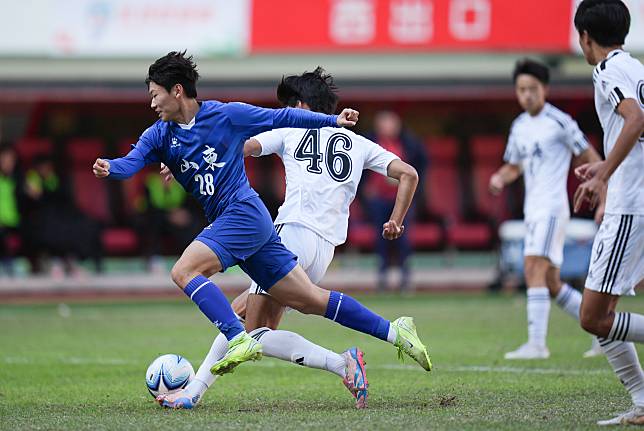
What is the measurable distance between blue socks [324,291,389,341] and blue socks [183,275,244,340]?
649 mm

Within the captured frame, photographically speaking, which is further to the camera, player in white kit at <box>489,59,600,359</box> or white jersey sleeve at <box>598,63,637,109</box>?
player in white kit at <box>489,59,600,359</box>

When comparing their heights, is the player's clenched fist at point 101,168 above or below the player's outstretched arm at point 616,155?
below

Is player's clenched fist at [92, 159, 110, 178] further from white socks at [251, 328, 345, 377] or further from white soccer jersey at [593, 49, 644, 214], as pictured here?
white soccer jersey at [593, 49, 644, 214]

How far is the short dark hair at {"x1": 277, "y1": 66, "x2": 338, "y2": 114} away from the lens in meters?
7.27

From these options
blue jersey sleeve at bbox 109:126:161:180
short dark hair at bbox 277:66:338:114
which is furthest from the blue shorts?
short dark hair at bbox 277:66:338:114

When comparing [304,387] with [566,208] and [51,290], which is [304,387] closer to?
[566,208]

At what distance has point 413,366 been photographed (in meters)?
9.40

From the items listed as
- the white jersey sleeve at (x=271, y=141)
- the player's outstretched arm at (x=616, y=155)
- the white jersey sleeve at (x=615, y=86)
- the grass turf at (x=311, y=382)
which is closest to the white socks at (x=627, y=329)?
the grass turf at (x=311, y=382)

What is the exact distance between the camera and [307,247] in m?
7.16

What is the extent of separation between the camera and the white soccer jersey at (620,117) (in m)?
5.88

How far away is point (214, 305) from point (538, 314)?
4340mm

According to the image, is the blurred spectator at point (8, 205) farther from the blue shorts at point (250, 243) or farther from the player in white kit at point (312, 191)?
the blue shorts at point (250, 243)

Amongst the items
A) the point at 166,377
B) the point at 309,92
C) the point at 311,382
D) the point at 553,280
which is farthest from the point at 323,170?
the point at 553,280

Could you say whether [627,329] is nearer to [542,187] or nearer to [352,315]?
[352,315]
